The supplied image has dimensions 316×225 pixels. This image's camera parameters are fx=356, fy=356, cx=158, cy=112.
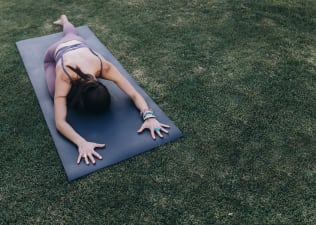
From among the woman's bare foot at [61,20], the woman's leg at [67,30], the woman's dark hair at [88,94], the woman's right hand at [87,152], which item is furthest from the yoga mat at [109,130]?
the woman's bare foot at [61,20]

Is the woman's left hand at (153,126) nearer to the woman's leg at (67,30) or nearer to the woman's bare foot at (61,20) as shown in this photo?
the woman's leg at (67,30)

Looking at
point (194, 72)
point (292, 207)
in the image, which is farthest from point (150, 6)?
point (292, 207)

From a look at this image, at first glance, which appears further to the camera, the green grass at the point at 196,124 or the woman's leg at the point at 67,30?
the woman's leg at the point at 67,30

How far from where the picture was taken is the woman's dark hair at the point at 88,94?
334cm

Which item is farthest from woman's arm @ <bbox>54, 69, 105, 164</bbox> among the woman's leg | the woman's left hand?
the woman's leg

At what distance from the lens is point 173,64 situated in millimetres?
4566

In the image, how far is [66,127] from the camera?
346 cm

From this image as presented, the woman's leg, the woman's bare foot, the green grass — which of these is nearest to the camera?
the green grass

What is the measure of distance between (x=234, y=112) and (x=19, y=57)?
296cm

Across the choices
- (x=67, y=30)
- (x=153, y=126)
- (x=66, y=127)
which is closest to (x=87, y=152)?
(x=66, y=127)

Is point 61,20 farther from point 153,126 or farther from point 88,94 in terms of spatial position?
point 153,126

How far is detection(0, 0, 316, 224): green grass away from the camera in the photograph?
292cm

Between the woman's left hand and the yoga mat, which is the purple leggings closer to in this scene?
the yoga mat

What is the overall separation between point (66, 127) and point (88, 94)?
1.32ft
